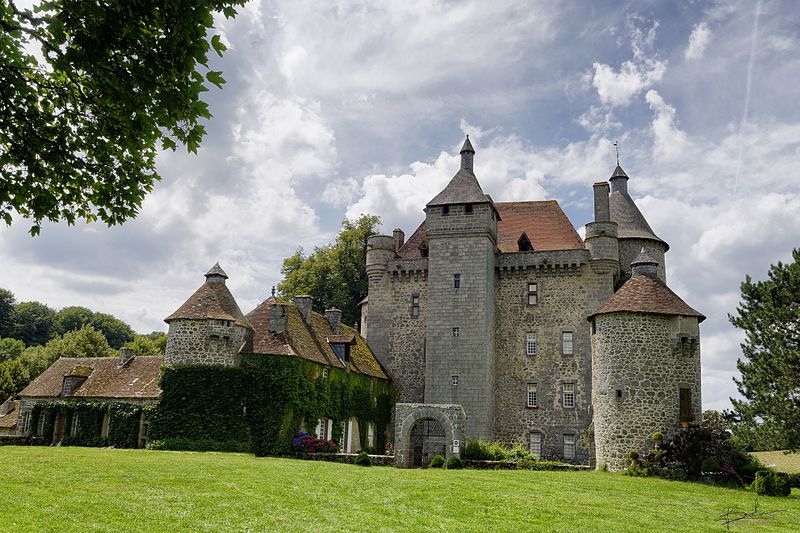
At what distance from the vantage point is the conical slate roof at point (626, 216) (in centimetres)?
3703

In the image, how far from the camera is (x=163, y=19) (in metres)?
7.88

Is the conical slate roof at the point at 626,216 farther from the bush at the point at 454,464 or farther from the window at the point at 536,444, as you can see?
the bush at the point at 454,464

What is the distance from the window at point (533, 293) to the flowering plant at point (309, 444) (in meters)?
13.7

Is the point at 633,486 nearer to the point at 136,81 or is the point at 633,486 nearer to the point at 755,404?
the point at 755,404

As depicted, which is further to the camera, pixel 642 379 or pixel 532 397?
pixel 532 397

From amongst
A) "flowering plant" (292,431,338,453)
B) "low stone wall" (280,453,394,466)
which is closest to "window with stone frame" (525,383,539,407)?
"low stone wall" (280,453,394,466)

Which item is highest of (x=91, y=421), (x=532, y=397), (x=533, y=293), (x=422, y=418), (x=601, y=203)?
(x=601, y=203)

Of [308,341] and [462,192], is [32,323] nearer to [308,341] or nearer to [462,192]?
[308,341]

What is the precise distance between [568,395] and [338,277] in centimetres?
1775

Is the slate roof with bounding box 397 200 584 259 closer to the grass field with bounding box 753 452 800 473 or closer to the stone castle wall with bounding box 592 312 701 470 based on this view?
the stone castle wall with bounding box 592 312 701 470

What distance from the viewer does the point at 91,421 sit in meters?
32.8

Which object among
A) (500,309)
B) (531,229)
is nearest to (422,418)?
(500,309)

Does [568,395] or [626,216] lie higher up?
[626,216]

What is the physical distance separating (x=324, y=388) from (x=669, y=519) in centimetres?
1887
